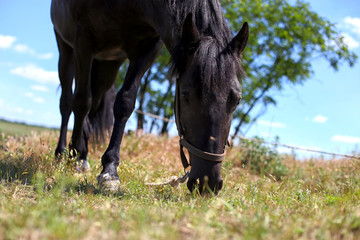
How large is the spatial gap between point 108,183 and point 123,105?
1.03m

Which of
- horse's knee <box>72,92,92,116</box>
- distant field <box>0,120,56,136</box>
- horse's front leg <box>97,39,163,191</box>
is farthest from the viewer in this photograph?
distant field <box>0,120,56,136</box>

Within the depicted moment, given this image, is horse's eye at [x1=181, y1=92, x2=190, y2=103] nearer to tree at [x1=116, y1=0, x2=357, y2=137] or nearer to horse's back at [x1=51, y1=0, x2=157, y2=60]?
horse's back at [x1=51, y1=0, x2=157, y2=60]

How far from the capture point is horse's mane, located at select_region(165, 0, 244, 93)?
8.73ft

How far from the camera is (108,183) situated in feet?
11.2

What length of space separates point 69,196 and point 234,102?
1.58m

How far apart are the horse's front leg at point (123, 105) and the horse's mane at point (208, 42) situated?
0.99 meters

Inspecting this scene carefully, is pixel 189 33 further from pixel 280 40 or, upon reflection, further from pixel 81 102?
pixel 280 40

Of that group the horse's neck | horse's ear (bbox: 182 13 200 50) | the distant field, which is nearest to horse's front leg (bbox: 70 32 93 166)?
the horse's neck

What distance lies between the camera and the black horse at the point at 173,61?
2625 millimetres

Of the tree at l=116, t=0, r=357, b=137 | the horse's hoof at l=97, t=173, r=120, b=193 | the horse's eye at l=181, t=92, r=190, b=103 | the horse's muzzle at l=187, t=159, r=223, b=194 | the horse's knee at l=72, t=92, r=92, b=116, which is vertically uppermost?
the tree at l=116, t=0, r=357, b=137

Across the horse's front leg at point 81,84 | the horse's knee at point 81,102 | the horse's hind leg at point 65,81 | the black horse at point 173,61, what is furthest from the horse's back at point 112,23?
the horse's hind leg at point 65,81

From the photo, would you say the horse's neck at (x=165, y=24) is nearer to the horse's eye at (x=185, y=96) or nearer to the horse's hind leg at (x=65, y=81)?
the horse's eye at (x=185, y=96)

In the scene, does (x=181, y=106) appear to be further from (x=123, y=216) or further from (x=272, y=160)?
(x=272, y=160)

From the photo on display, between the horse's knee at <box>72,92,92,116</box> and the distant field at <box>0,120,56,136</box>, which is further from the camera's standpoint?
the distant field at <box>0,120,56,136</box>
